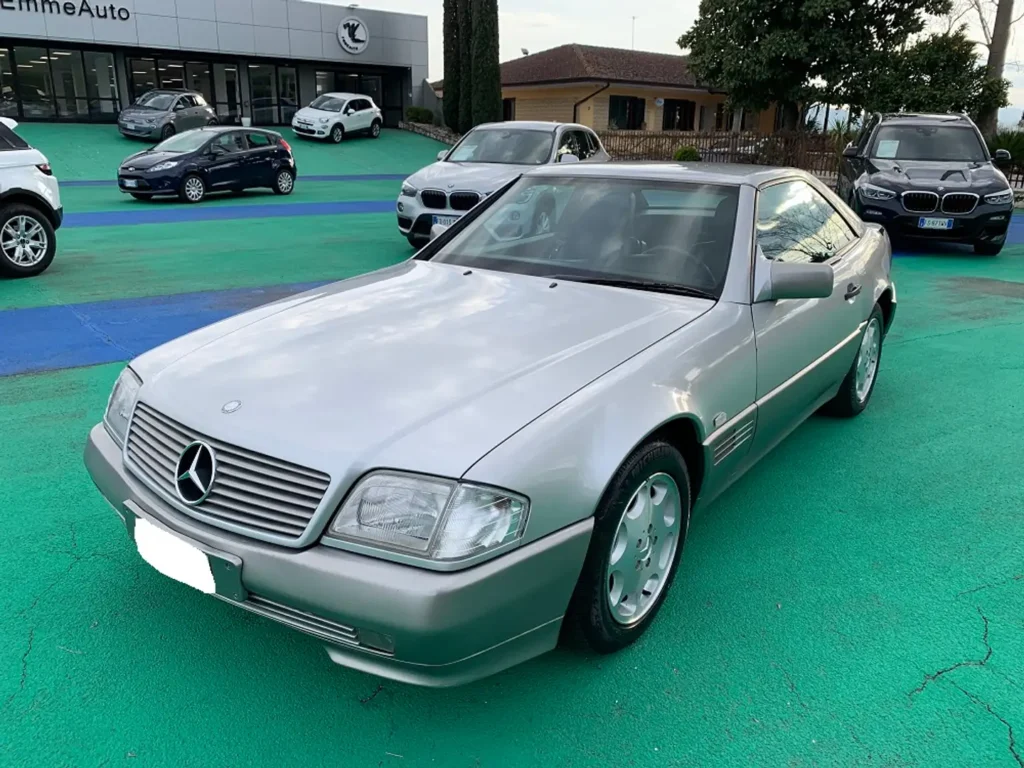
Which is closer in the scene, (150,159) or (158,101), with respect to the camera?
(150,159)

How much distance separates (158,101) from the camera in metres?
24.4

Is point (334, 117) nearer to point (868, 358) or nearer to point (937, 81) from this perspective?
point (937, 81)

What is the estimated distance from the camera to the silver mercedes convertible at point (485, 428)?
200 centimetres

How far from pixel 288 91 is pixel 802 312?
1388 inches

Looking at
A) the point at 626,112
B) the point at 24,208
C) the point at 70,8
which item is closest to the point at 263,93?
the point at 70,8

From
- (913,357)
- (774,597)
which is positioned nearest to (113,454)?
(774,597)

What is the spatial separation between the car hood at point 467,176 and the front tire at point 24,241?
3.98 m

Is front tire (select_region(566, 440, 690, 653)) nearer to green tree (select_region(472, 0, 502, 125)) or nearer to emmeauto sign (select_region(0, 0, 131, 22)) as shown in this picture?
green tree (select_region(472, 0, 502, 125))

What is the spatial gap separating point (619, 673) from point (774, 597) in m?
0.75

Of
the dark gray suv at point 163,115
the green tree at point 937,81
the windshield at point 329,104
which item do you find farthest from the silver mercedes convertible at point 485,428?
the windshield at point 329,104

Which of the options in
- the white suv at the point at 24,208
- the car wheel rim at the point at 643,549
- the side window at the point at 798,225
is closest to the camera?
the car wheel rim at the point at 643,549

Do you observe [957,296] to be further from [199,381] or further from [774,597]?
[199,381]

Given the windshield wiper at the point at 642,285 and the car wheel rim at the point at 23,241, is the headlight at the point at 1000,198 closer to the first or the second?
the windshield wiper at the point at 642,285

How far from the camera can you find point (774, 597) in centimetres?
290
